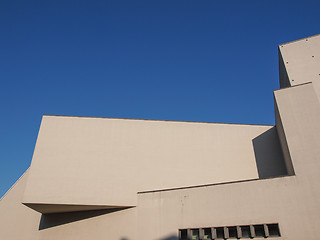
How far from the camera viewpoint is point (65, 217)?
56.0ft

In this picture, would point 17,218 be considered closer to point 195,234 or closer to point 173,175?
point 173,175

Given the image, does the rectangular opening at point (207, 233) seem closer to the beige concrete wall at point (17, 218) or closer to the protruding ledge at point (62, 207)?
the protruding ledge at point (62, 207)

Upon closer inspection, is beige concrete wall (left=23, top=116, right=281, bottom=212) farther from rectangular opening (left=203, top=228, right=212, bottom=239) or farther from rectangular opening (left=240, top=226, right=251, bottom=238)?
rectangular opening (left=240, top=226, right=251, bottom=238)

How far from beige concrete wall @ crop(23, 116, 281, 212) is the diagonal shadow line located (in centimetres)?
132

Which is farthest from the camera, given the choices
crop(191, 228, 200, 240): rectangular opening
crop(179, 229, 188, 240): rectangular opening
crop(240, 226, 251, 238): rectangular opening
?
crop(179, 229, 188, 240): rectangular opening

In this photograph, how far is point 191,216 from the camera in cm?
1295

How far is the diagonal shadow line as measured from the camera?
53.3ft

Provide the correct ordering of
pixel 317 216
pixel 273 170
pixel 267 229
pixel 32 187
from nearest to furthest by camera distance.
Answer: pixel 317 216, pixel 267 229, pixel 32 187, pixel 273 170

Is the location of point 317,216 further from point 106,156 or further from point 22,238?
point 22,238

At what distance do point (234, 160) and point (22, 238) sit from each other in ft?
51.8

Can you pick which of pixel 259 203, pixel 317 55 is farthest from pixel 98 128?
pixel 317 55

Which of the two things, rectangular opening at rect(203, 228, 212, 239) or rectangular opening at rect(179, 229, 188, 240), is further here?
rectangular opening at rect(179, 229, 188, 240)

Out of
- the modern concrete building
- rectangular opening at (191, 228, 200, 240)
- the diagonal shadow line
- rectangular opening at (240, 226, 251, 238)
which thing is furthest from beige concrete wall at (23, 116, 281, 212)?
rectangular opening at (240, 226, 251, 238)

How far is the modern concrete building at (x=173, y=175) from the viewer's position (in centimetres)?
1190
